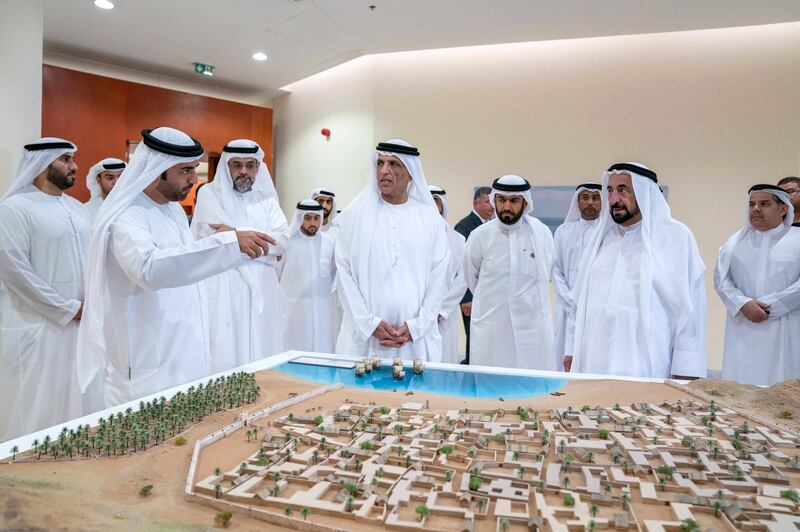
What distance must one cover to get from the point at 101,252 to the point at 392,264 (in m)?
1.64

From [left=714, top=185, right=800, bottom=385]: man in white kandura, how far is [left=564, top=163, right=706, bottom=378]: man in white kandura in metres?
1.20

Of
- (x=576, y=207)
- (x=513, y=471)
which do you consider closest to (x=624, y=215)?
(x=576, y=207)

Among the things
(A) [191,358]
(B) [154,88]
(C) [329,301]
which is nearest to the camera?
(A) [191,358]

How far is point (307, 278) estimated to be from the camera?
5562 mm

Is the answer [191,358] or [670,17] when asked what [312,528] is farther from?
[670,17]

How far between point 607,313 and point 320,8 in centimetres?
473

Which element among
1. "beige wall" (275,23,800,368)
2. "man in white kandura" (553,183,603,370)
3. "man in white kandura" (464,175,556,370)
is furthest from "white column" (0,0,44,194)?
"man in white kandura" (553,183,603,370)

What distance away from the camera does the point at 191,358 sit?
307 cm

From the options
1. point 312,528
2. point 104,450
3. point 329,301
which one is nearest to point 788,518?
point 312,528

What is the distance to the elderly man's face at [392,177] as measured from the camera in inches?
146

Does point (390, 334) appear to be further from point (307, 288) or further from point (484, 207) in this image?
point (484, 207)

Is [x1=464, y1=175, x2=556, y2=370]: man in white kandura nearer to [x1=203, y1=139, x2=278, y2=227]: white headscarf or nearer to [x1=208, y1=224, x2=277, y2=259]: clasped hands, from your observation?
[x1=203, y1=139, x2=278, y2=227]: white headscarf

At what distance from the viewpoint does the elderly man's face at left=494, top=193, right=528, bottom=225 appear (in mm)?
4762

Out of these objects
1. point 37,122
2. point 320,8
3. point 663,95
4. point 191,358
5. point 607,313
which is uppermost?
point 320,8
